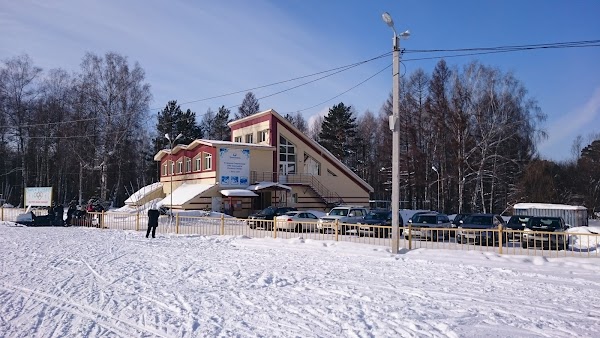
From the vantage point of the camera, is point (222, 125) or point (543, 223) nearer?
point (543, 223)

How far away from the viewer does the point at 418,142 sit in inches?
1981

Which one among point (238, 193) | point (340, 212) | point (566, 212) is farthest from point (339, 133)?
point (340, 212)

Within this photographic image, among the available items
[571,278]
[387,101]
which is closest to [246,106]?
[387,101]

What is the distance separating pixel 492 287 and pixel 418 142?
42055 millimetres

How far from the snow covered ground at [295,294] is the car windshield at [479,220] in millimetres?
8091

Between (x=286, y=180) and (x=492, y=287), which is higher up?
(x=286, y=180)

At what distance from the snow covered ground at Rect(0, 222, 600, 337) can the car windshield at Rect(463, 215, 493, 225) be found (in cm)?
809

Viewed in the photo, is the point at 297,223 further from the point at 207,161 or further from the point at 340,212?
the point at 207,161

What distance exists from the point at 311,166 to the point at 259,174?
6.31 meters

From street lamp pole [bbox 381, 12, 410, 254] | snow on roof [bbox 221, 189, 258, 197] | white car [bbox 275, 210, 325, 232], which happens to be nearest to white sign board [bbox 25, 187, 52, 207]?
snow on roof [bbox 221, 189, 258, 197]

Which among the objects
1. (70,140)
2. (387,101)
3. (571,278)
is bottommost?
(571,278)

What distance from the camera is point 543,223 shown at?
20.1 m

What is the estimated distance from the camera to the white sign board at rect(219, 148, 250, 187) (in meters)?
37.3

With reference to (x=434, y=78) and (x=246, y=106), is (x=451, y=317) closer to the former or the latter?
(x=434, y=78)
